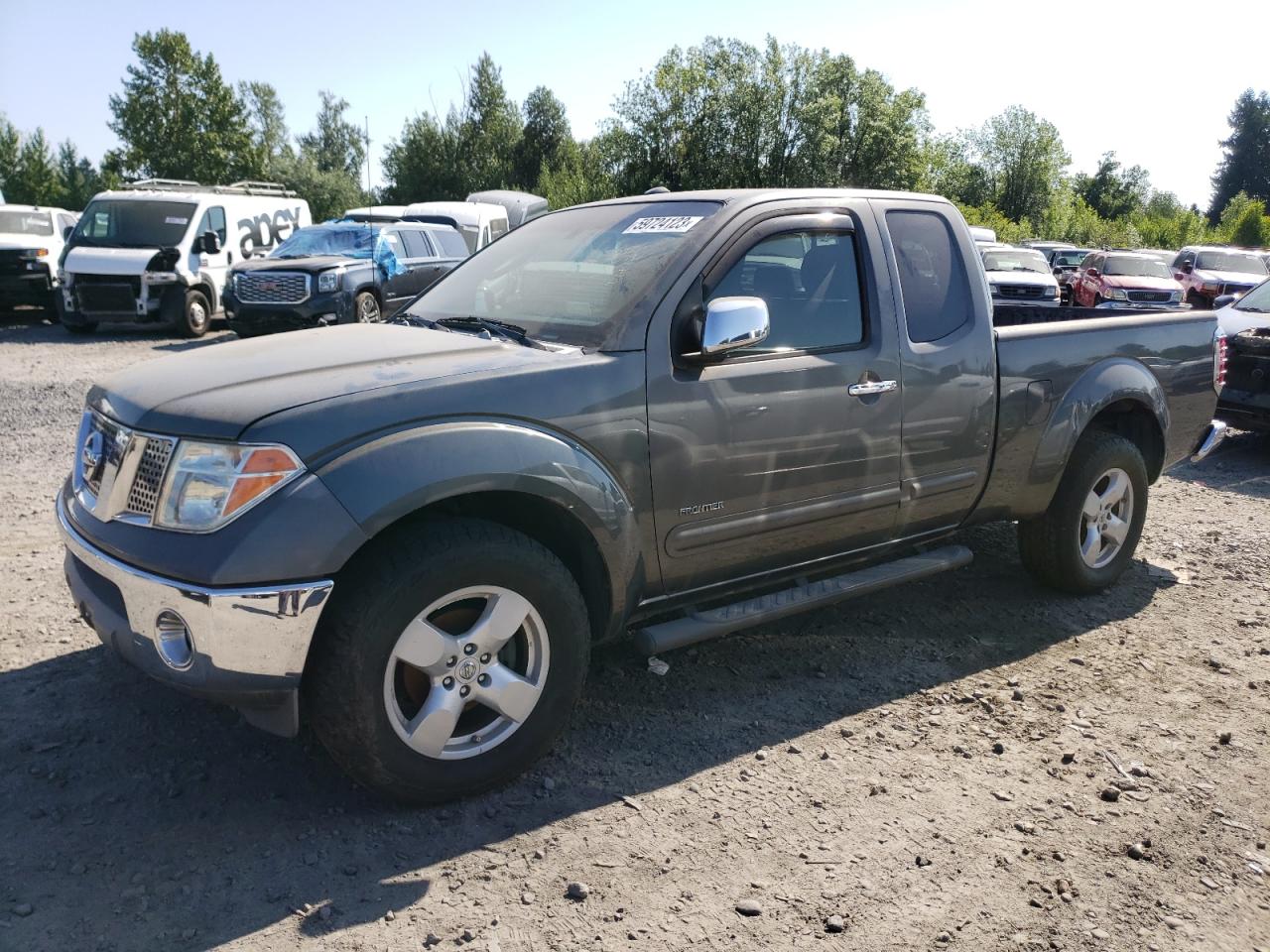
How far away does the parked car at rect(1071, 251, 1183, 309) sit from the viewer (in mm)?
20000

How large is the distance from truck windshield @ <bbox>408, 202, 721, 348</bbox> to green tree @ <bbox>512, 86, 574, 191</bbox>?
57.9 m

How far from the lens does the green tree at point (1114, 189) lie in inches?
3029

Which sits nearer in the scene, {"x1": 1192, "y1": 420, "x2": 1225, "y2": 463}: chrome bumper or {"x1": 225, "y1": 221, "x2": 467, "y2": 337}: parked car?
{"x1": 1192, "y1": 420, "x2": 1225, "y2": 463}: chrome bumper

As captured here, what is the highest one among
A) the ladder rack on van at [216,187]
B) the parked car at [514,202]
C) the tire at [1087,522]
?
the parked car at [514,202]

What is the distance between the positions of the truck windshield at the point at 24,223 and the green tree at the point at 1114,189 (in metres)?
76.7

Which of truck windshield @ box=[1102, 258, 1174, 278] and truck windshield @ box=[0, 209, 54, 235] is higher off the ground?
truck windshield @ box=[0, 209, 54, 235]

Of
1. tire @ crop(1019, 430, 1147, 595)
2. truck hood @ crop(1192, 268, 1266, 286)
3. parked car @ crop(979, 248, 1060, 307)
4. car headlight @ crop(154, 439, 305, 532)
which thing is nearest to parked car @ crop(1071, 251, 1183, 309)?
truck hood @ crop(1192, 268, 1266, 286)

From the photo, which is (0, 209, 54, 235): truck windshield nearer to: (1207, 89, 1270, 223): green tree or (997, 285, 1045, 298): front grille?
(997, 285, 1045, 298): front grille

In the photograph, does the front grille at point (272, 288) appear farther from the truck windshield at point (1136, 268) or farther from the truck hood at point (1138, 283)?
the truck windshield at point (1136, 268)

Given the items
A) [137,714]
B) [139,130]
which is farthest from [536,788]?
[139,130]

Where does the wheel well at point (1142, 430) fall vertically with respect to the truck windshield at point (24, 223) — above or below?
below

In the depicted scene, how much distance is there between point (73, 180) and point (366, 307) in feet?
213

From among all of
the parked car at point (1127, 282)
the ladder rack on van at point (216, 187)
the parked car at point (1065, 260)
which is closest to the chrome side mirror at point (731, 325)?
the ladder rack on van at point (216, 187)

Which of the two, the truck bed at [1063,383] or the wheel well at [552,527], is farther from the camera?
the truck bed at [1063,383]
